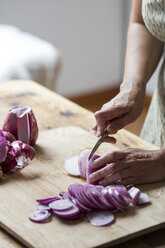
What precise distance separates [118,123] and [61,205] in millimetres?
357

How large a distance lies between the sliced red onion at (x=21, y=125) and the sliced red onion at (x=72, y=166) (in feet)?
0.53

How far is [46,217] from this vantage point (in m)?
1.12

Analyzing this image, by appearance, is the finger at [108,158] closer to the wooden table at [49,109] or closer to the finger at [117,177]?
the finger at [117,177]

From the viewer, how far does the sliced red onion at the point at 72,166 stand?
1345mm

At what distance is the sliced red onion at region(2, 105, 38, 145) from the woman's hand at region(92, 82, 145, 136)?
192 millimetres

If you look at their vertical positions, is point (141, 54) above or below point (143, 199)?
above

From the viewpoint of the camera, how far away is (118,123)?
1.42m

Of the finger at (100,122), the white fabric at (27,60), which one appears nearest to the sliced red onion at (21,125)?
the finger at (100,122)

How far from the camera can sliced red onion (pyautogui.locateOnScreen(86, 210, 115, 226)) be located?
43.4 inches

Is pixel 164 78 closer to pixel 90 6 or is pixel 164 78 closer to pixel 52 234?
pixel 52 234

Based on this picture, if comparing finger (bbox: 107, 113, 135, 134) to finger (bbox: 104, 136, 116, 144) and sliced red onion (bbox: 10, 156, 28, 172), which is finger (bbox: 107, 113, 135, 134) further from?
sliced red onion (bbox: 10, 156, 28, 172)

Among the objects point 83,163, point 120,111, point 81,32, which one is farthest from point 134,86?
point 81,32

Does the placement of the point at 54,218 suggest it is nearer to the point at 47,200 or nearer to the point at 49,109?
the point at 47,200

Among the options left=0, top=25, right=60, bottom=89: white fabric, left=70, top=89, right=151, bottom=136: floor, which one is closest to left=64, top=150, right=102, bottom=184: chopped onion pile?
left=0, top=25, right=60, bottom=89: white fabric
